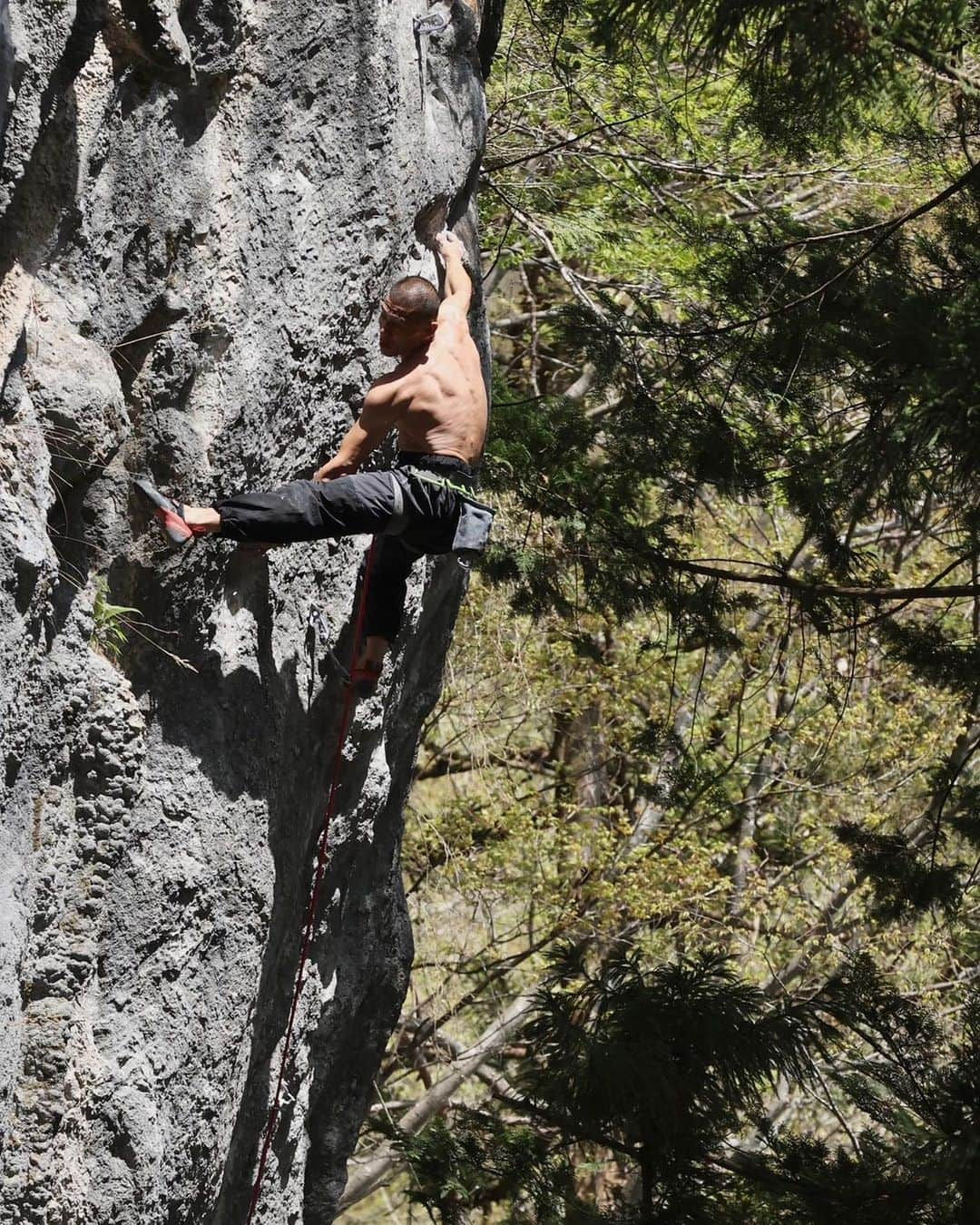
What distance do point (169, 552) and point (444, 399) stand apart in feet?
3.85

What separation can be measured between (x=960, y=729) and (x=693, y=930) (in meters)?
3.26

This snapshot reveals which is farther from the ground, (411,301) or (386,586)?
(411,301)

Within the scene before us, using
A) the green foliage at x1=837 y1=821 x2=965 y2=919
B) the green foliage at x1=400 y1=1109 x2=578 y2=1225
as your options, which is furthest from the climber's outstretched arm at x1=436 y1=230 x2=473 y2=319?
the green foliage at x1=400 y1=1109 x2=578 y2=1225

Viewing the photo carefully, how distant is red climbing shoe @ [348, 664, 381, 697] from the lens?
5.09m

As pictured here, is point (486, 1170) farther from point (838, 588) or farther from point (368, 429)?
point (368, 429)

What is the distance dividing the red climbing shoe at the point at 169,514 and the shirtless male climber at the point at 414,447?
0.25 m

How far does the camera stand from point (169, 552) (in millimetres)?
4129

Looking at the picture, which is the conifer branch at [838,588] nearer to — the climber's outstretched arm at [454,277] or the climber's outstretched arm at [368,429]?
the climber's outstretched arm at [454,277]

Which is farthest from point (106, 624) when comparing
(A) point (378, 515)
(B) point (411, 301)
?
(B) point (411, 301)

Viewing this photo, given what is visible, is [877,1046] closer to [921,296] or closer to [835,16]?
[921,296]

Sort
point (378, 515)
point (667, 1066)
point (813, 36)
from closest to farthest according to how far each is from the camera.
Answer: point (378, 515) < point (813, 36) < point (667, 1066)

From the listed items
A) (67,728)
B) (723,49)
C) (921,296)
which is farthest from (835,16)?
(67,728)

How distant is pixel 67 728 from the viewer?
3752mm

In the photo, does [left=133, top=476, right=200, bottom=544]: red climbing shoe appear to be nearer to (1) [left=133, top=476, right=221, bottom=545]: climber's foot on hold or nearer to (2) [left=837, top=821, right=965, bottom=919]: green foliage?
(1) [left=133, top=476, right=221, bottom=545]: climber's foot on hold
